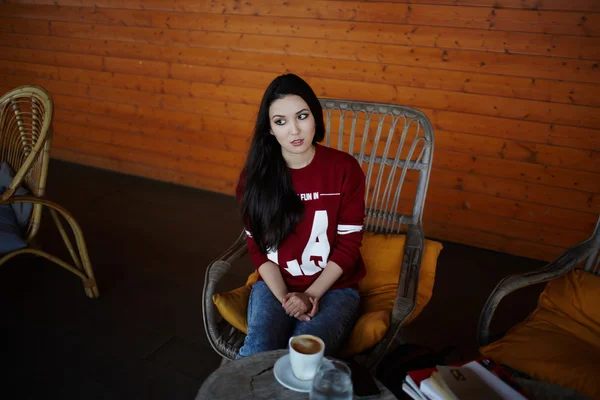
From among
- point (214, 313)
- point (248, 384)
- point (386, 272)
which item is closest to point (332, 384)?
point (248, 384)

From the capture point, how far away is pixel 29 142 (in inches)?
82.3

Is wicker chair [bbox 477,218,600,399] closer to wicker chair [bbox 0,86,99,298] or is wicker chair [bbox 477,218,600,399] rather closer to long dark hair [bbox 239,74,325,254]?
long dark hair [bbox 239,74,325,254]

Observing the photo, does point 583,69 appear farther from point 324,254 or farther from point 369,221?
point 324,254

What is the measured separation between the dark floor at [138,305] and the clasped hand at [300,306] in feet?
2.07

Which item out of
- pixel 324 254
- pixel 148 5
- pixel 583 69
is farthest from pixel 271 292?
pixel 148 5

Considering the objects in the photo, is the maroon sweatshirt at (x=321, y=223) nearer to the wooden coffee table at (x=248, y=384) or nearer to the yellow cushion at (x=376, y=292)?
the yellow cushion at (x=376, y=292)

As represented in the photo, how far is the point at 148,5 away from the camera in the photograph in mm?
3484

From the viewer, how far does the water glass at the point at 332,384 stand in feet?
2.80

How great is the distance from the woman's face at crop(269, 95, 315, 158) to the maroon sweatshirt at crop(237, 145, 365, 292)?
0.11 meters

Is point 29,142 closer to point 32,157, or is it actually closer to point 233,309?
point 32,157

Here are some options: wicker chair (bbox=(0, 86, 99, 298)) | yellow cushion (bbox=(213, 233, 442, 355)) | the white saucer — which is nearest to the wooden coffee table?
the white saucer

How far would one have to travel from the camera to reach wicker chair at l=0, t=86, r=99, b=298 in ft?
5.88

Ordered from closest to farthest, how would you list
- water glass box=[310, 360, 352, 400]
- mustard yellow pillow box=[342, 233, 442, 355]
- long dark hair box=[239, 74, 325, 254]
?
water glass box=[310, 360, 352, 400] < long dark hair box=[239, 74, 325, 254] < mustard yellow pillow box=[342, 233, 442, 355]

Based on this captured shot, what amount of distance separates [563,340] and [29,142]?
88.0 inches
